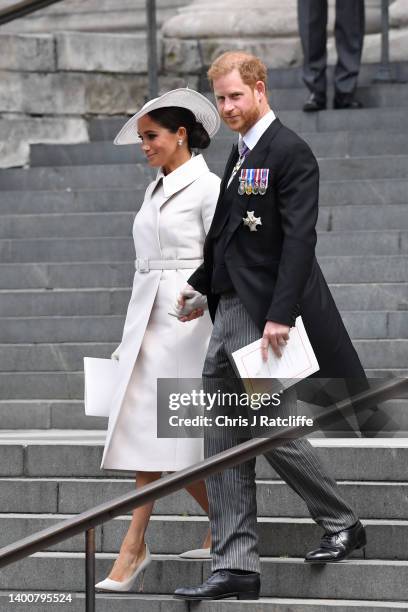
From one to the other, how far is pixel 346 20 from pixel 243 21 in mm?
2213

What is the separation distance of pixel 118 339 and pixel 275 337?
3.39 meters

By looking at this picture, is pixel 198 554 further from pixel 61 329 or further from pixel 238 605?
pixel 61 329

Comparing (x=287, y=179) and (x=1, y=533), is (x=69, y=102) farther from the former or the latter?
(x=287, y=179)

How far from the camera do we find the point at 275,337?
227 inches

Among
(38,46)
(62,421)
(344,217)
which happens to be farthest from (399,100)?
(62,421)

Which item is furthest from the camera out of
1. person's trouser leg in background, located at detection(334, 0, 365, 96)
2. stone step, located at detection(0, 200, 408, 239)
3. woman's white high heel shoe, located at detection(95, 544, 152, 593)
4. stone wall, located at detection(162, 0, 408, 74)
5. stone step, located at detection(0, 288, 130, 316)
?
stone wall, located at detection(162, 0, 408, 74)

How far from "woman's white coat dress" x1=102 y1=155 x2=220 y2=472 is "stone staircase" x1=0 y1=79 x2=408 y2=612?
0.47 meters

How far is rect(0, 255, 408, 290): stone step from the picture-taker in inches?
359

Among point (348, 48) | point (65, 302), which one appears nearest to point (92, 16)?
point (348, 48)

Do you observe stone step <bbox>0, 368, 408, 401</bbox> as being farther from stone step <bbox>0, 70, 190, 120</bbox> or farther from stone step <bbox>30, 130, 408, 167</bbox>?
stone step <bbox>0, 70, 190, 120</bbox>

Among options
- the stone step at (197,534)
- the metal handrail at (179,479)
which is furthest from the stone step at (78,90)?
the metal handrail at (179,479)

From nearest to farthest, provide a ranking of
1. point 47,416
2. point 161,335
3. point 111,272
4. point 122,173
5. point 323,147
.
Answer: point 161,335, point 47,416, point 111,272, point 323,147, point 122,173

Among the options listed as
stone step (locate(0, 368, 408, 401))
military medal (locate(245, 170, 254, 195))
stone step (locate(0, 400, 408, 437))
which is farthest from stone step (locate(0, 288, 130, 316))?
military medal (locate(245, 170, 254, 195))

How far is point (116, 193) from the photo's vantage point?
34.6 ft
